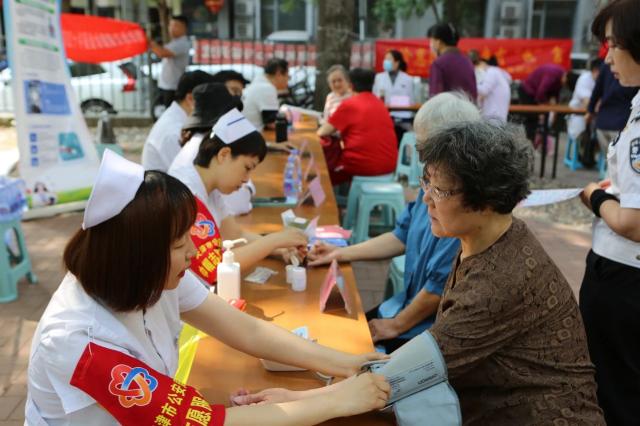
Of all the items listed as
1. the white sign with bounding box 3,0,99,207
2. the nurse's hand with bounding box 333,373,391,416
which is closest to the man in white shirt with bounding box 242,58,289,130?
the white sign with bounding box 3,0,99,207

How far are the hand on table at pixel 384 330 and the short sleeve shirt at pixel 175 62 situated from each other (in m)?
6.12

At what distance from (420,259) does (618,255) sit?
0.70 metres

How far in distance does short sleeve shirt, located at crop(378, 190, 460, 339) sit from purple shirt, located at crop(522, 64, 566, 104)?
8.21 m

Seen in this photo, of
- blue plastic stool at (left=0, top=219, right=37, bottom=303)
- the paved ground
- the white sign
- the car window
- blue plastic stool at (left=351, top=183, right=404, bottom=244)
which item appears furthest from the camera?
the car window

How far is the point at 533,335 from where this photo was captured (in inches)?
56.4

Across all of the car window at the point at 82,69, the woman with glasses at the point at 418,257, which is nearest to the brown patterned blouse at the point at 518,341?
the woman with glasses at the point at 418,257

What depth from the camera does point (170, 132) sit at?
4012mm

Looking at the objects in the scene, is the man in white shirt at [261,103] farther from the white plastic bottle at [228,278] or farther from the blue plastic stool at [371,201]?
the white plastic bottle at [228,278]

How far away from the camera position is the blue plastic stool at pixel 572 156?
27.8 feet

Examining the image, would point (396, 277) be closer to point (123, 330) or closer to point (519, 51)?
point (123, 330)

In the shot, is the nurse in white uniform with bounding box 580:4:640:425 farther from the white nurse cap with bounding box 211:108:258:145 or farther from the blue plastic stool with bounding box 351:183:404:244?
the blue plastic stool with bounding box 351:183:404:244

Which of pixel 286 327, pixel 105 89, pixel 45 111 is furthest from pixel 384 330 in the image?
pixel 105 89

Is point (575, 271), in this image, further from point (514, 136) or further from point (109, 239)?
point (109, 239)

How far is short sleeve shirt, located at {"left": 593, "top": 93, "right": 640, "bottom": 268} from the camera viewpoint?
6.02 feet
